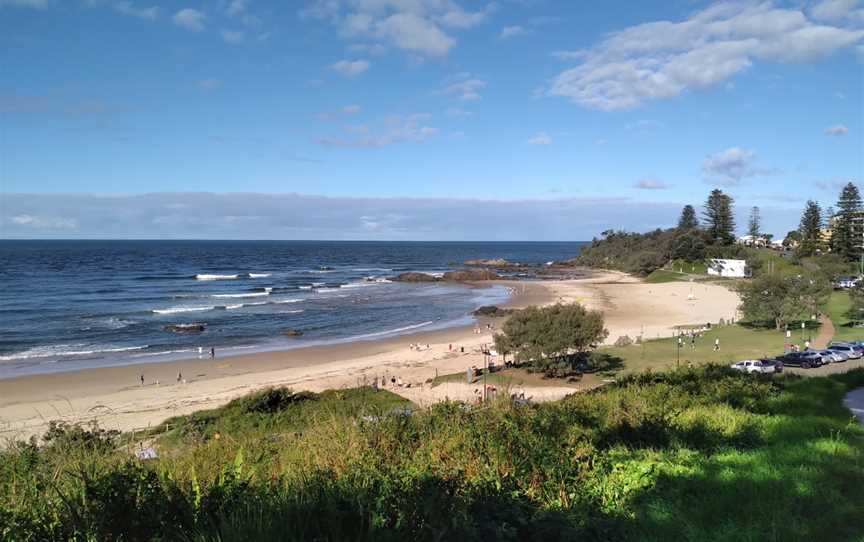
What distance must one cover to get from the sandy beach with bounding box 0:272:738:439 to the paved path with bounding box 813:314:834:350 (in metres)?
8.60

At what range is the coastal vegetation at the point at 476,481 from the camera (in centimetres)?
348

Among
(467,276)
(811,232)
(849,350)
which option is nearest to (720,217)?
(811,232)

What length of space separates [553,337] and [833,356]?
11652 millimetres

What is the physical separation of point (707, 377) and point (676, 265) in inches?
3508

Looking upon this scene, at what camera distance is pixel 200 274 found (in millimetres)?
86688

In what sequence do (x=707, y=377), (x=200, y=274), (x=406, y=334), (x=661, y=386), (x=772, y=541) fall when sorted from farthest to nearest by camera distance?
(x=200, y=274) → (x=406, y=334) → (x=707, y=377) → (x=661, y=386) → (x=772, y=541)

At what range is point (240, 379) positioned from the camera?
2697 centimetres

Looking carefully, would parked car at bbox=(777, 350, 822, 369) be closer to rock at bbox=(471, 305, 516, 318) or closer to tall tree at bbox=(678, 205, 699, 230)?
rock at bbox=(471, 305, 516, 318)

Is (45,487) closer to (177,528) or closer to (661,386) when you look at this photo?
(177,528)

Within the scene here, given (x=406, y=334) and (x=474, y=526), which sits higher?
(x=474, y=526)

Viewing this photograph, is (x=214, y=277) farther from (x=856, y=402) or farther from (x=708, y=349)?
(x=856, y=402)

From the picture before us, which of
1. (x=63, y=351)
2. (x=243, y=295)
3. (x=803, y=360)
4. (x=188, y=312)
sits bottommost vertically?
(x=63, y=351)

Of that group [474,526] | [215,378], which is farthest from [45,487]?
[215,378]

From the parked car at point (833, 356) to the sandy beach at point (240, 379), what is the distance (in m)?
11.0
